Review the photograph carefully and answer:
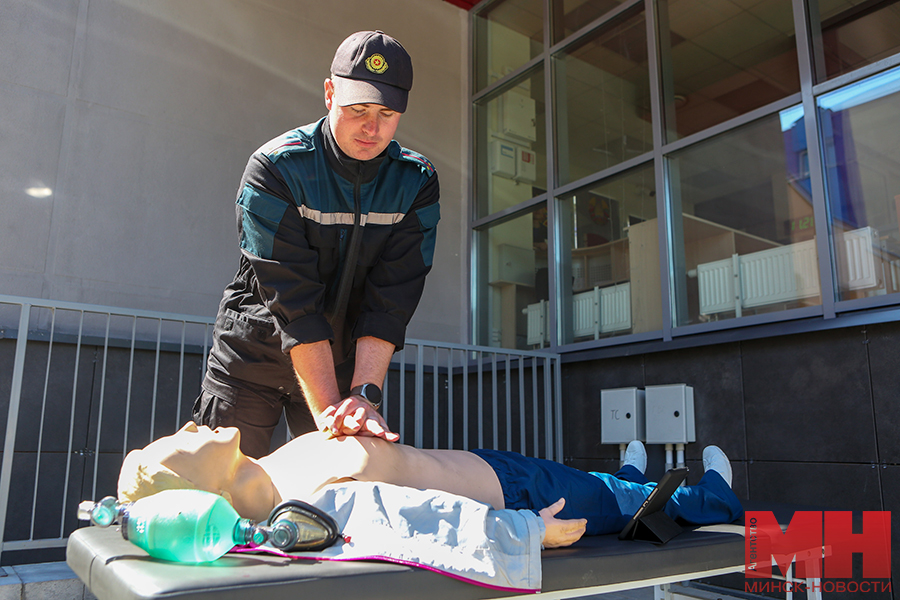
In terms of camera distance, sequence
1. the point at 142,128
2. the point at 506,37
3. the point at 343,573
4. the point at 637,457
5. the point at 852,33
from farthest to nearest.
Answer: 1. the point at 506,37
2. the point at 142,128
3. the point at 852,33
4. the point at 637,457
5. the point at 343,573

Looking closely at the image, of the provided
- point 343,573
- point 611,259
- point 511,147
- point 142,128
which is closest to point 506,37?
point 511,147

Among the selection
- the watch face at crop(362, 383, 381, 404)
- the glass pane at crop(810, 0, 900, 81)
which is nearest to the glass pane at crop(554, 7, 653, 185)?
the glass pane at crop(810, 0, 900, 81)

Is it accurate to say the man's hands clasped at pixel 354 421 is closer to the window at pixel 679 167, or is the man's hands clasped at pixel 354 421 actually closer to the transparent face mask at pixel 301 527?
the transparent face mask at pixel 301 527

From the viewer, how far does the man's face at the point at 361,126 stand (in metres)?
1.62

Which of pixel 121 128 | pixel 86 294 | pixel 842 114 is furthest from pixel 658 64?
pixel 86 294

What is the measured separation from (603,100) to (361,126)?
11.9ft

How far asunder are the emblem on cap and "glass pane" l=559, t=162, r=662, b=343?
2973 mm

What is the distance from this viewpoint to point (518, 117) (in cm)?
554

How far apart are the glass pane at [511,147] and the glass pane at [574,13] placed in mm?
359

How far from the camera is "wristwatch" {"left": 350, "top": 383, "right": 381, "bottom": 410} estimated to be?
→ 1653 millimetres

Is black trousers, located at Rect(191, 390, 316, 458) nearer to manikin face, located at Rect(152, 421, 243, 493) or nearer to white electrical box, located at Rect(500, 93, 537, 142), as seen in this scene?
manikin face, located at Rect(152, 421, 243, 493)

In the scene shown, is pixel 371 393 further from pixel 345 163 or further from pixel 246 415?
pixel 345 163

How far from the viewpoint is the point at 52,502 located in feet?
11.3

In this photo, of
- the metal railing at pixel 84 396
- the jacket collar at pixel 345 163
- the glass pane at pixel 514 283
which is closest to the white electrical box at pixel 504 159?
the glass pane at pixel 514 283
